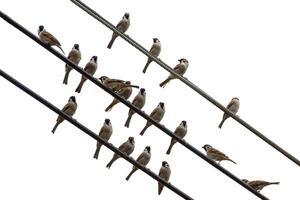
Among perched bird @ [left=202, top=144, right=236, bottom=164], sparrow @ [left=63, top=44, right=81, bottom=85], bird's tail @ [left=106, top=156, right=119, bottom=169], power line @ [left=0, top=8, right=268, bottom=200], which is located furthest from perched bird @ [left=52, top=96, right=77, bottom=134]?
power line @ [left=0, top=8, right=268, bottom=200]

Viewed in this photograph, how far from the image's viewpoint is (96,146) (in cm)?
1561

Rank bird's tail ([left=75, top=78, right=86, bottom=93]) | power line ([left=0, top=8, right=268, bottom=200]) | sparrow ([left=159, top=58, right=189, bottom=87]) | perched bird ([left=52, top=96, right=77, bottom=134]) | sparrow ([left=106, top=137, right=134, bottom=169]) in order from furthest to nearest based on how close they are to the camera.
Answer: sparrow ([left=159, top=58, right=189, bottom=87]), bird's tail ([left=75, top=78, right=86, bottom=93]), sparrow ([left=106, top=137, right=134, bottom=169]), perched bird ([left=52, top=96, right=77, bottom=134]), power line ([left=0, top=8, right=268, bottom=200])

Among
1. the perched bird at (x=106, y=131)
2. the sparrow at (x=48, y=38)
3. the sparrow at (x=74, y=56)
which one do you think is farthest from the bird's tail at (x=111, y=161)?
the sparrow at (x=48, y=38)

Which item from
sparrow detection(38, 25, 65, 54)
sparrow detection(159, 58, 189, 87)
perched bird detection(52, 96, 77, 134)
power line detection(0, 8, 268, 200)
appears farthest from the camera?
sparrow detection(159, 58, 189, 87)

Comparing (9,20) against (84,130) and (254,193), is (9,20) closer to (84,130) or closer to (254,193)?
(84,130)

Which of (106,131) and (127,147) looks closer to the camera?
(106,131)

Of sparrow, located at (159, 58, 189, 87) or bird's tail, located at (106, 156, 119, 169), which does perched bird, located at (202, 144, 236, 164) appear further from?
sparrow, located at (159, 58, 189, 87)

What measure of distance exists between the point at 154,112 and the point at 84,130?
5.75 meters

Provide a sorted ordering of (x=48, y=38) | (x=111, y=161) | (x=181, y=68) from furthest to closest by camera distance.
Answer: (x=181, y=68)
(x=111, y=161)
(x=48, y=38)

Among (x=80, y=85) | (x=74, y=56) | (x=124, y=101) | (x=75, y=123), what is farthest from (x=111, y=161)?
(x=75, y=123)

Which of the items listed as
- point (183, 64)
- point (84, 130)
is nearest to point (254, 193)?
point (84, 130)

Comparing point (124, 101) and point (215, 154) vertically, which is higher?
point (215, 154)

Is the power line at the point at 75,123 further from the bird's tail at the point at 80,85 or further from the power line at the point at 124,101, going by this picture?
the bird's tail at the point at 80,85

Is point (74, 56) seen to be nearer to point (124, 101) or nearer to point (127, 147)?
point (127, 147)
